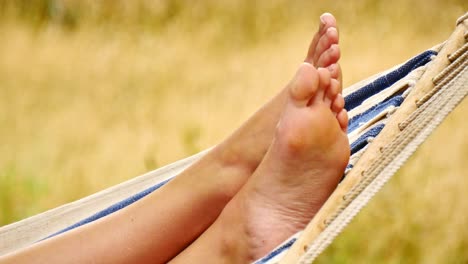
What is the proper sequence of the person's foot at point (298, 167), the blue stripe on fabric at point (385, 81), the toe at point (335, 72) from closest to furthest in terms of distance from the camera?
the person's foot at point (298, 167) < the toe at point (335, 72) < the blue stripe on fabric at point (385, 81)

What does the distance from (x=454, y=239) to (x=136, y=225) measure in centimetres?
160

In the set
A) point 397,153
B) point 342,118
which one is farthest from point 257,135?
point 397,153

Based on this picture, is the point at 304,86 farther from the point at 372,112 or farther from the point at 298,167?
the point at 372,112

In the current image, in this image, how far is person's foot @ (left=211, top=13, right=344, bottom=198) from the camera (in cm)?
118

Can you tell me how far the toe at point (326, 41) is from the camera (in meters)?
1.21

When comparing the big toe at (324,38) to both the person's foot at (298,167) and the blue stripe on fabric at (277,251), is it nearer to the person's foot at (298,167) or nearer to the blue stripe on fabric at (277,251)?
the person's foot at (298,167)

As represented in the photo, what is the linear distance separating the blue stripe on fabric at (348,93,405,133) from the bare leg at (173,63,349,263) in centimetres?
13

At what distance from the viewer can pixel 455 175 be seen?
9.19ft

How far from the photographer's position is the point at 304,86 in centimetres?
106

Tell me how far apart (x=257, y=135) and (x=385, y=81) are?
1.03 ft

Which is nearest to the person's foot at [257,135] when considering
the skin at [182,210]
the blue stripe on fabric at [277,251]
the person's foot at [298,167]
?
the skin at [182,210]

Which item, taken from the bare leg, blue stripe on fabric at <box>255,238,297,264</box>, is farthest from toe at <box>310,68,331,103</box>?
blue stripe on fabric at <box>255,238,297,264</box>

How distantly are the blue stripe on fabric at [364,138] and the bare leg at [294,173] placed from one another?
0.06 metres

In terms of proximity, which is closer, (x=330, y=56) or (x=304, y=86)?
(x=304, y=86)
